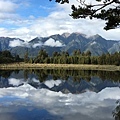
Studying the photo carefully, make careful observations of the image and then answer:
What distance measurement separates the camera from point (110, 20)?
1809 cm

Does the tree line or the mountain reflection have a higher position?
the tree line

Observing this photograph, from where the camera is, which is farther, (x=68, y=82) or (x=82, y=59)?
(x=82, y=59)

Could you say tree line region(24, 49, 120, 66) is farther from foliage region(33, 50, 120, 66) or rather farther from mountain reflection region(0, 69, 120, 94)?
mountain reflection region(0, 69, 120, 94)

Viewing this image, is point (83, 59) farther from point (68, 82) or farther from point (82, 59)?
point (68, 82)

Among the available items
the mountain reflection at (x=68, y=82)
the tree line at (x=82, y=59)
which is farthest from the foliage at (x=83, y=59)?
the mountain reflection at (x=68, y=82)

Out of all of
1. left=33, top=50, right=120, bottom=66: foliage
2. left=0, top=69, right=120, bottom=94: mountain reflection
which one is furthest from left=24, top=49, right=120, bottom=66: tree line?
left=0, top=69, right=120, bottom=94: mountain reflection

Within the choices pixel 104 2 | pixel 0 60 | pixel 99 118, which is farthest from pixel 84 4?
pixel 0 60

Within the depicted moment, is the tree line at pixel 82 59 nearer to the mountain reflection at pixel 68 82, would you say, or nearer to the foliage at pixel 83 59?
the foliage at pixel 83 59

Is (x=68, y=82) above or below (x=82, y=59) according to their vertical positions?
below

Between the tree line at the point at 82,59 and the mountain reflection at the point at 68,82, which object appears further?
the tree line at the point at 82,59

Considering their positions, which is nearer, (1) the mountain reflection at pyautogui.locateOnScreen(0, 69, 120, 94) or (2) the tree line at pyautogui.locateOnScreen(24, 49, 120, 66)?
(1) the mountain reflection at pyautogui.locateOnScreen(0, 69, 120, 94)

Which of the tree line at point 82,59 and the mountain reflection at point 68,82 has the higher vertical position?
the tree line at point 82,59

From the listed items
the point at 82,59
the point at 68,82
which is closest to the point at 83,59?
the point at 82,59

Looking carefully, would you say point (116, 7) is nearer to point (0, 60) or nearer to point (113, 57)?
point (113, 57)
